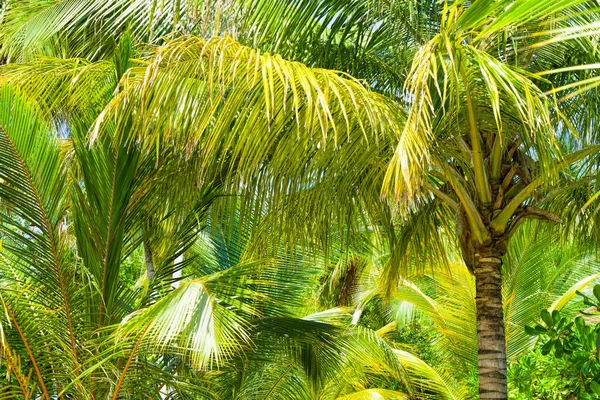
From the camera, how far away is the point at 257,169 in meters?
5.40

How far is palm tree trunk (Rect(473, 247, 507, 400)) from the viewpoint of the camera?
17.8 feet

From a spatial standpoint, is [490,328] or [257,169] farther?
[490,328]

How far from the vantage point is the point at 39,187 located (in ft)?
18.4

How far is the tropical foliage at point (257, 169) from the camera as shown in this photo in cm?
461

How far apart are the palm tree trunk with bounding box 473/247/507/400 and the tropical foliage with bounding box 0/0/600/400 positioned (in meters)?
0.01

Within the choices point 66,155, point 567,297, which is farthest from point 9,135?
point 567,297

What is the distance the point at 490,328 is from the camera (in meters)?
5.55

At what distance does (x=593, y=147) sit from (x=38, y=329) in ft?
12.7

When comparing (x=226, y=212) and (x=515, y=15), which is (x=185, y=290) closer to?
(x=226, y=212)

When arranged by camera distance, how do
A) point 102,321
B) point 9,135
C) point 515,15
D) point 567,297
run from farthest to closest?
point 567,297
point 102,321
point 9,135
point 515,15

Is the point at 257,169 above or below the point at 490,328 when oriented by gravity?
above

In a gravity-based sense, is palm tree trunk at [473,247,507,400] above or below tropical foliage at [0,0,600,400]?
below

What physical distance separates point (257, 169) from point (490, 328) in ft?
6.14

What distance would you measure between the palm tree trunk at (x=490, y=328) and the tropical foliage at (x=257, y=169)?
0.01m
